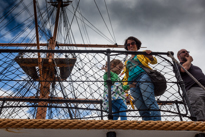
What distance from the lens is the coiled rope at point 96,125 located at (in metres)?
0.90

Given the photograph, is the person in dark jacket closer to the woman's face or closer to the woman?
the woman

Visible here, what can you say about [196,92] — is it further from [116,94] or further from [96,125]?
[96,125]

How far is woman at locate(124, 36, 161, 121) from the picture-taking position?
1.45 meters

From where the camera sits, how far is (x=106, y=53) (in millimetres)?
1566

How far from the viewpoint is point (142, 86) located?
1560 millimetres

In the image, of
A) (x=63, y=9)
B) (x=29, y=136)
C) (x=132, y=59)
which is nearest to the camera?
(x=29, y=136)

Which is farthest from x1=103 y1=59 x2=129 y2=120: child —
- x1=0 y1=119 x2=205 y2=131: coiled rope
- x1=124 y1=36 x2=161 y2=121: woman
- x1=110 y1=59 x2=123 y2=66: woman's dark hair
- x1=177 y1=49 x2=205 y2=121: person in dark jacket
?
x1=0 y1=119 x2=205 y2=131: coiled rope

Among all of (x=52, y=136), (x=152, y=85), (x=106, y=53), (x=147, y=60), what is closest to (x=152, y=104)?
(x=152, y=85)

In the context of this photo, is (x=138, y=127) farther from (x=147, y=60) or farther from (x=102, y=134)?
(x=147, y=60)

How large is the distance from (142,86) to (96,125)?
2.58ft

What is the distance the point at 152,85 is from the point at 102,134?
2.59 feet

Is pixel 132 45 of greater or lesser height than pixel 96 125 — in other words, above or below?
above

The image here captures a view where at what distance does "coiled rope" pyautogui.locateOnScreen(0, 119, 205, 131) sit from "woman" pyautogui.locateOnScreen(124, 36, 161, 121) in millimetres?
426

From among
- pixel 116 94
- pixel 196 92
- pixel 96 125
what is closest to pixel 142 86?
pixel 116 94
